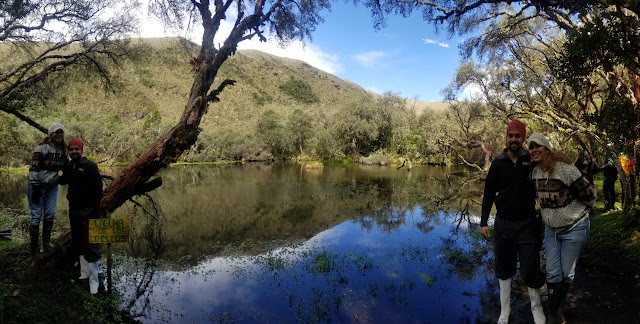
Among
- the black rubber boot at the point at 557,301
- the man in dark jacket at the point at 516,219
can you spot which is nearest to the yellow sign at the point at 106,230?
the man in dark jacket at the point at 516,219

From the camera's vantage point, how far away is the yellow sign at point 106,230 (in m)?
4.58

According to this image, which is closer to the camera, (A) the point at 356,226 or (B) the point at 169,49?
(B) the point at 169,49

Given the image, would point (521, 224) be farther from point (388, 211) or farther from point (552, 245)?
point (388, 211)

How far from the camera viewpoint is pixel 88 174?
4.62 metres

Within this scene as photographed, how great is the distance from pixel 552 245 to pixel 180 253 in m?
8.52

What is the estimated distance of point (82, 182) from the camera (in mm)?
4645

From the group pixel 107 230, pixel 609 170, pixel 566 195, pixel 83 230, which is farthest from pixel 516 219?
pixel 609 170

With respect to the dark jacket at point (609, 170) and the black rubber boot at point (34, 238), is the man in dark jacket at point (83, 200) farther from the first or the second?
the dark jacket at point (609, 170)


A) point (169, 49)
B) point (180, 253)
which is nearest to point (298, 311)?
point (180, 253)

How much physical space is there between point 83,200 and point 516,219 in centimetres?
569

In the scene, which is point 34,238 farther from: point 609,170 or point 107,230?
point 609,170

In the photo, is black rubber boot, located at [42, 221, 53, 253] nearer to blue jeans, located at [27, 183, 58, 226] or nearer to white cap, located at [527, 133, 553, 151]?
blue jeans, located at [27, 183, 58, 226]

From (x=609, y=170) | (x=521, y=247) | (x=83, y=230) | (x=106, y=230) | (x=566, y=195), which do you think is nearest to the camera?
(x=566, y=195)

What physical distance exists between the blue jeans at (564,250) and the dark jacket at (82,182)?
577cm
